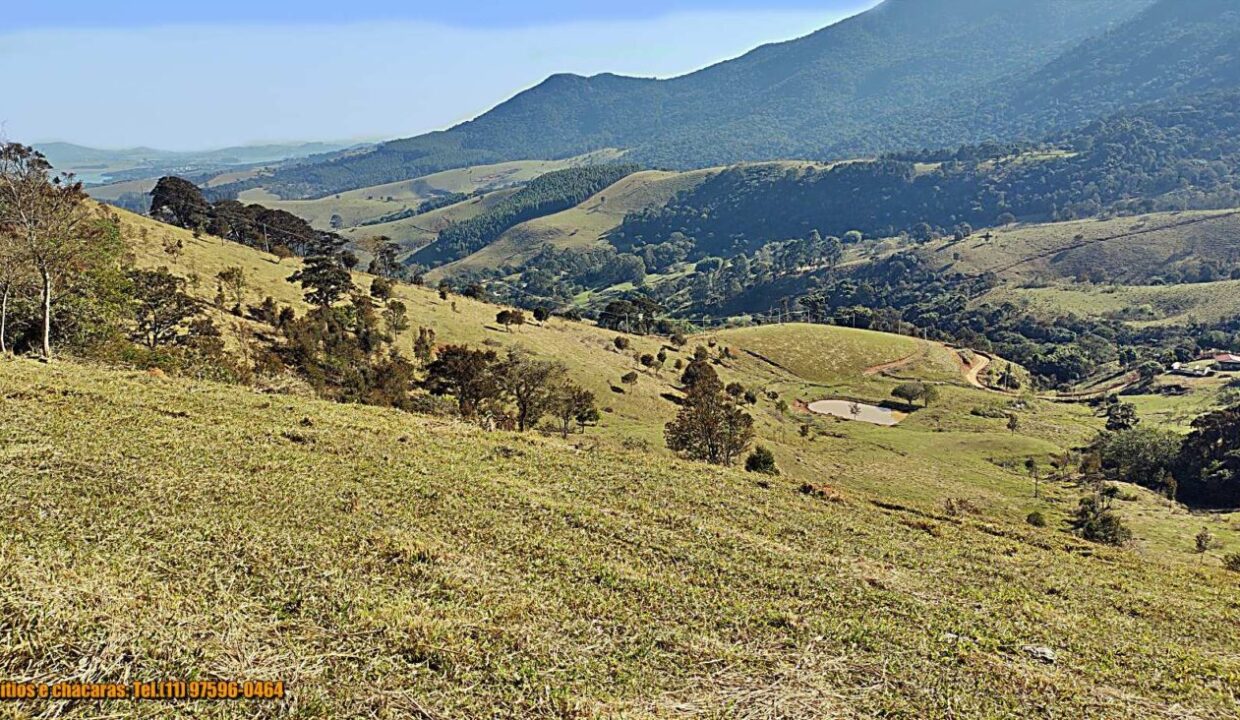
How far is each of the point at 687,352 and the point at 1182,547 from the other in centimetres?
6145

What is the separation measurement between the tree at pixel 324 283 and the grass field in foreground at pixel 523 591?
44.9 m

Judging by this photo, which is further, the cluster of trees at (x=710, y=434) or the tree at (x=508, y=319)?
the tree at (x=508, y=319)

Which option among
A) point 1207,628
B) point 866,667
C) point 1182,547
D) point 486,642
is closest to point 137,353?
point 486,642

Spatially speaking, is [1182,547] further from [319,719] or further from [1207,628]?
[319,719]

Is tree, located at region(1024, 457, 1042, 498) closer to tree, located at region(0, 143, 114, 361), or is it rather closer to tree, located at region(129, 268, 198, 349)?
tree, located at region(129, 268, 198, 349)

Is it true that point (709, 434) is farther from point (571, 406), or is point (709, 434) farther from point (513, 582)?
point (513, 582)

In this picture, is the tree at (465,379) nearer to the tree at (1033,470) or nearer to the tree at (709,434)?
the tree at (709,434)

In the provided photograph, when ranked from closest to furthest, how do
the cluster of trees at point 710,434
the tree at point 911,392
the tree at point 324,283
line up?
the cluster of trees at point 710,434, the tree at point 324,283, the tree at point 911,392

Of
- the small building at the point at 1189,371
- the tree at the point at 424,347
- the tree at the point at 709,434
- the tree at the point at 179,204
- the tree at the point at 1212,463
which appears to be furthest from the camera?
the small building at the point at 1189,371

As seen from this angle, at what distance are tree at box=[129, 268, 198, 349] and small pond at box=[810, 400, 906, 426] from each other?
6772cm

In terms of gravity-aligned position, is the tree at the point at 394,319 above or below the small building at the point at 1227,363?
above

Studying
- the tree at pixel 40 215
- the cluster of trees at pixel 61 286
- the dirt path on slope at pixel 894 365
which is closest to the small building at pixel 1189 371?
the dirt path on slope at pixel 894 365

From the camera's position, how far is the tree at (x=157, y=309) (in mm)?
38500
